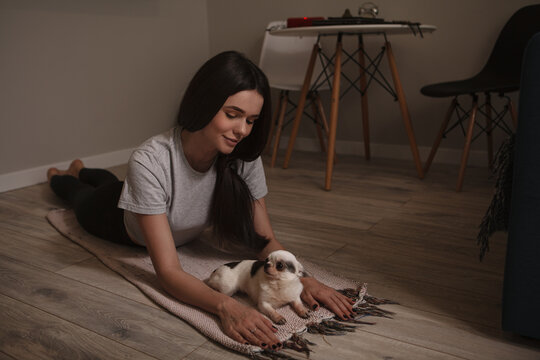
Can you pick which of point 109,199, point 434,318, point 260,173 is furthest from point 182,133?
point 434,318

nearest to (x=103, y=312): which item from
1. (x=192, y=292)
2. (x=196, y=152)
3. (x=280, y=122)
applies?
(x=192, y=292)

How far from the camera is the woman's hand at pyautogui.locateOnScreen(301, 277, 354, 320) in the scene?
47.2 inches

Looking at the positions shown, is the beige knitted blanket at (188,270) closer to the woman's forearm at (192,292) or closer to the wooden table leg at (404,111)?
the woman's forearm at (192,292)

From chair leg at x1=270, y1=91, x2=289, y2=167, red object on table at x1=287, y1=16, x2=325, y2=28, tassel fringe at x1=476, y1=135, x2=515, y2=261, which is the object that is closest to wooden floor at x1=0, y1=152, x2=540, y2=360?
tassel fringe at x1=476, y1=135, x2=515, y2=261

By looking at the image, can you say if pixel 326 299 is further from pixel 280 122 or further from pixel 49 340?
pixel 280 122

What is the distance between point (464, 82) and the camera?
2.46 metres

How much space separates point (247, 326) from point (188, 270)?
17.4 inches

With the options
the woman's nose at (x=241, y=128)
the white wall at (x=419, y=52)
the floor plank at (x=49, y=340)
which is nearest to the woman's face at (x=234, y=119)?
the woman's nose at (x=241, y=128)

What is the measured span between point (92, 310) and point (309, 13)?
2535mm

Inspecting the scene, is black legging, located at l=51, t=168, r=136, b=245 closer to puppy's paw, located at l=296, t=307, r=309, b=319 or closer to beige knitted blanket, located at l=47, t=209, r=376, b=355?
beige knitted blanket, located at l=47, t=209, r=376, b=355

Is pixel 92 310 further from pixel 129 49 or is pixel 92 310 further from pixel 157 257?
pixel 129 49

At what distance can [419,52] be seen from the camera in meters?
2.88

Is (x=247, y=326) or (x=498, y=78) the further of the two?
(x=498, y=78)

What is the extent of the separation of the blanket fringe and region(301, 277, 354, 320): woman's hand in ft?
0.06
